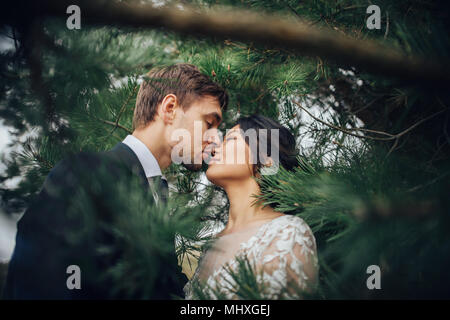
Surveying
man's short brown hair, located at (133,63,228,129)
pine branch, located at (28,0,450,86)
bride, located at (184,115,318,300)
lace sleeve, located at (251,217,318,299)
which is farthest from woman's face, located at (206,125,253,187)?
pine branch, located at (28,0,450,86)

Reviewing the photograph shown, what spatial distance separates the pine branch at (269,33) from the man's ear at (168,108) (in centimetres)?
81

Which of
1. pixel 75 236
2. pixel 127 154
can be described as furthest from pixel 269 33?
pixel 127 154

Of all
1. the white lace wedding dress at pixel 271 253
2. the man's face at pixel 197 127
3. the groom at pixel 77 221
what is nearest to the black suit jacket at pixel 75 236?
the groom at pixel 77 221

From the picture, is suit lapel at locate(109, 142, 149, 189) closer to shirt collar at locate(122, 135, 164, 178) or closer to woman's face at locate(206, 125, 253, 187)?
shirt collar at locate(122, 135, 164, 178)

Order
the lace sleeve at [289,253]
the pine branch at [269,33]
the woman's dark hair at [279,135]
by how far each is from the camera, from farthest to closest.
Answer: the woman's dark hair at [279,135], the lace sleeve at [289,253], the pine branch at [269,33]

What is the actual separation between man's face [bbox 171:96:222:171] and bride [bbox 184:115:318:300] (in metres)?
0.05

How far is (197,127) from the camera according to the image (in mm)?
1079

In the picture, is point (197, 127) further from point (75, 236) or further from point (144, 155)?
point (75, 236)

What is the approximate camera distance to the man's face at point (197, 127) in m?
1.07

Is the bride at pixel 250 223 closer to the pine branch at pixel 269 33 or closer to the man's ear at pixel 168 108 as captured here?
the man's ear at pixel 168 108

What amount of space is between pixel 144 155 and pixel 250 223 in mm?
414

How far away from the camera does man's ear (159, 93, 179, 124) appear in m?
1.08

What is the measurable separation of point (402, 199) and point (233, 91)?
78 centimetres

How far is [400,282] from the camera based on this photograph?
0.37 meters
